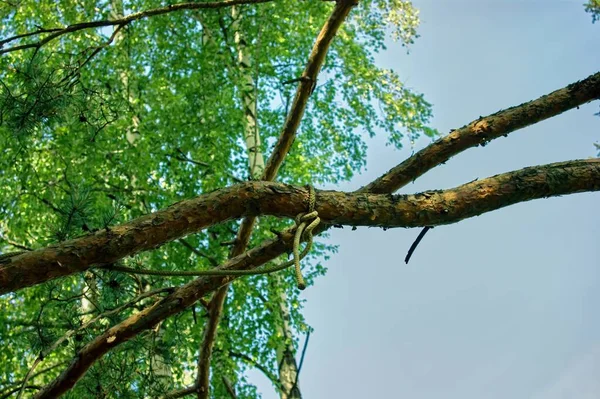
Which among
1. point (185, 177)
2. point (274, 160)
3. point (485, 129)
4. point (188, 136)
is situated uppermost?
point (188, 136)

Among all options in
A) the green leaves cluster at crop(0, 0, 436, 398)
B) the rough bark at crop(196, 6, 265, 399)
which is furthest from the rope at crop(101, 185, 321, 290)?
the green leaves cluster at crop(0, 0, 436, 398)

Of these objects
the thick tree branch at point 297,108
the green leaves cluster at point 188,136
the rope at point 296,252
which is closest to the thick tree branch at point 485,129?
the rope at point 296,252

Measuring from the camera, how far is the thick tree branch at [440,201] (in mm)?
1500

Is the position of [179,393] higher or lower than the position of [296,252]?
higher

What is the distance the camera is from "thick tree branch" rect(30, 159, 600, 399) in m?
1.50

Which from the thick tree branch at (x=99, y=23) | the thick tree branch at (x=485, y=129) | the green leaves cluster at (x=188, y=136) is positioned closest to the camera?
the thick tree branch at (x=485, y=129)

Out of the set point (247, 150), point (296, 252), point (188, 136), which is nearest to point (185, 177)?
point (188, 136)

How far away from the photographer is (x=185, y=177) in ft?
13.5

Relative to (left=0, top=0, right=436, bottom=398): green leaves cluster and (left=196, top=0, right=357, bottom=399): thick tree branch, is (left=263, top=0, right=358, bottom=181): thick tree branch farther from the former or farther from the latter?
(left=0, top=0, right=436, bottom=398): green leaves cluster

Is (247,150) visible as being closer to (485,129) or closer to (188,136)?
(188,136)

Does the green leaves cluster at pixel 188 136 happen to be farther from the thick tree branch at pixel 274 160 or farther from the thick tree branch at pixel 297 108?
the thick tree branch at pixel 297 108

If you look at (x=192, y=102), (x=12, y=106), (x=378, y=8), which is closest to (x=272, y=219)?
(x=192, y=102)

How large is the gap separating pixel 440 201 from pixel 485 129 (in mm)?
366

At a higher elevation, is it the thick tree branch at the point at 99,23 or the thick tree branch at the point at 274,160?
the thick tree branch at the point at 99,23
